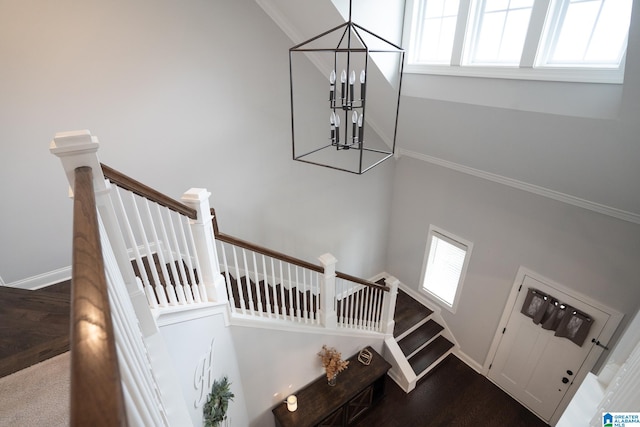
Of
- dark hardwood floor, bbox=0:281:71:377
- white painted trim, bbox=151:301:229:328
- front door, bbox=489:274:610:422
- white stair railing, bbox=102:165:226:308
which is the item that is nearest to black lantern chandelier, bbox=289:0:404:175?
white stair railing, bbox=102:165:226:308

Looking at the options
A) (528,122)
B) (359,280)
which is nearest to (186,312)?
(359,280)

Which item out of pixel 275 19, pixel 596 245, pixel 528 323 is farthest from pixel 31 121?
pixel 528 323

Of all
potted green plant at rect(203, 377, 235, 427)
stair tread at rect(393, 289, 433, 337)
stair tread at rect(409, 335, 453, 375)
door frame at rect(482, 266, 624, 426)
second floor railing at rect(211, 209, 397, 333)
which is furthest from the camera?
stair tread at rect(393, 289, 433, 337)

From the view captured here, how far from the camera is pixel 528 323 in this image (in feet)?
13.0

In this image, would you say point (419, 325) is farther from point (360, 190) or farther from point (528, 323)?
point (360, 190)

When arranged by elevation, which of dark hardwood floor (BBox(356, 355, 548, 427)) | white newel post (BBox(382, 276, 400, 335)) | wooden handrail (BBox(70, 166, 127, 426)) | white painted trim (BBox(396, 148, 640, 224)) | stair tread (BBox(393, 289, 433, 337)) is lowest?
dark hardwood floor (BBox(356, 355, 548, 427))

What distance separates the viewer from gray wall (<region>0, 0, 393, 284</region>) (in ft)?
7.82

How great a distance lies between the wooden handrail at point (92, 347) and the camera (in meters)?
0.47

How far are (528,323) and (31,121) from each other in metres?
5.58

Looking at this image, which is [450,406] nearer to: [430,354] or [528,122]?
[430,354]

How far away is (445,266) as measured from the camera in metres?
4.86

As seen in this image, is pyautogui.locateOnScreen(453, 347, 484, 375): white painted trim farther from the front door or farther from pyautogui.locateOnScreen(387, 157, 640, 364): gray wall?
the front door

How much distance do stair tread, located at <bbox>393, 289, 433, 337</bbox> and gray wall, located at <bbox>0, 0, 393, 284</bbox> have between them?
2520 millimetres

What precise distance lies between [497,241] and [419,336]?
6.40ft
